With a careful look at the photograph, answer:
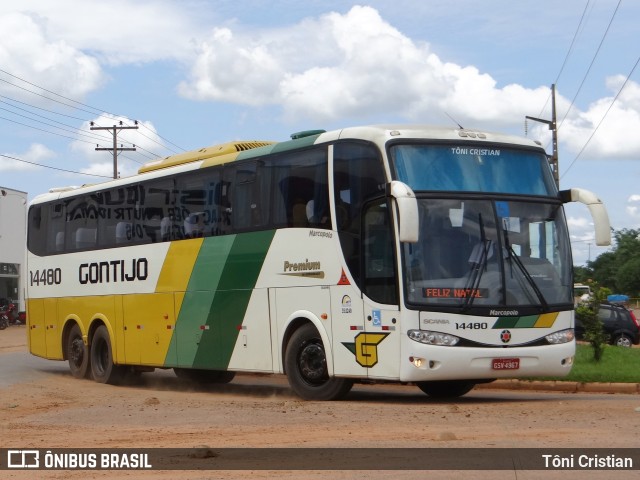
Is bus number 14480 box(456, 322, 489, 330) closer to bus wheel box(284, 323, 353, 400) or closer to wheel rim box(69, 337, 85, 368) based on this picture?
bus wheel box(284, 323, 353, 400)

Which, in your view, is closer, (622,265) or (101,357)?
(101,357)

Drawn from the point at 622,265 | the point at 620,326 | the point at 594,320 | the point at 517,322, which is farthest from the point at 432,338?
the point at 622,265

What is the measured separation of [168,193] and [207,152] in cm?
107

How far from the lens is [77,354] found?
23953 millimetres

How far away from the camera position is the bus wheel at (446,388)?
1717 cm

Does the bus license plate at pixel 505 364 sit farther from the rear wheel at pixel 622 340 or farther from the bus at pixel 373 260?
the rear wheel at pixel 622 340

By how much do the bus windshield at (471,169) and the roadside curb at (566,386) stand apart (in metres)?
4.69

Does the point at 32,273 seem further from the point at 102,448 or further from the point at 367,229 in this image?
the point at 102,448

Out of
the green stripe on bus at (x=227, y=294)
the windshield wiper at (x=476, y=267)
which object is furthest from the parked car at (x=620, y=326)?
the windshield wiper at (x=476, y=267)

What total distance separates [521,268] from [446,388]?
2.73m

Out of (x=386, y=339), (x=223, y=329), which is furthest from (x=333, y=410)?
(x=223, y=329)

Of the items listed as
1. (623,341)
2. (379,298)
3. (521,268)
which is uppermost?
(521,268)

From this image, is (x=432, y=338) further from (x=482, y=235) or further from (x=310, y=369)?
(x=310, y=369)

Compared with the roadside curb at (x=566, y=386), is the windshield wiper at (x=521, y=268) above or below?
above
